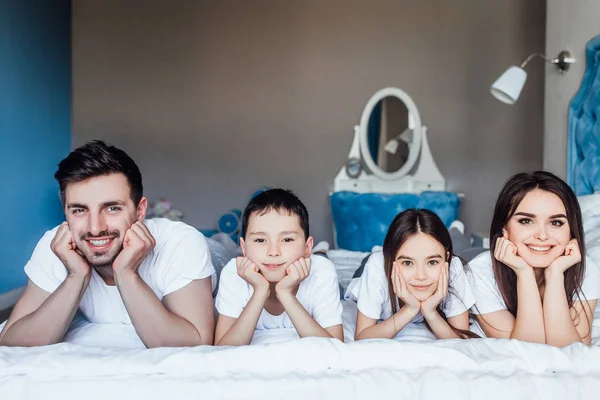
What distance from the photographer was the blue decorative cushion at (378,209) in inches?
134

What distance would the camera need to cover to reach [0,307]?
10.9 ft

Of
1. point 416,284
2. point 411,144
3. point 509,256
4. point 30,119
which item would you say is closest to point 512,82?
point 411,144

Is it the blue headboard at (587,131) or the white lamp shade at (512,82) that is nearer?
the blue headboard at (587,131)

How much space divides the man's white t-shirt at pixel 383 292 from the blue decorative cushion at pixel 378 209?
6.34 feet

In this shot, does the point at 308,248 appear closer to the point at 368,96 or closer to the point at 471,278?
the point at 471,278

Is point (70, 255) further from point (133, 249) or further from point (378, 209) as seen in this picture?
point (378, 209)

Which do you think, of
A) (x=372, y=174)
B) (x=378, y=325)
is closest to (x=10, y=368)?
(x=378, y=325)

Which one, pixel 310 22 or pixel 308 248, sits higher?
pixel 310 22

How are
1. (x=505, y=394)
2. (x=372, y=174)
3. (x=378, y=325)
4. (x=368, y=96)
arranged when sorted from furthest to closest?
1. (x=368, y=96)
2. (x=372, y=174)
3. (x=378, y=325)
4. (x=505, y=394)

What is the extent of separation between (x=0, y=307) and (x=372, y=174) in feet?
8.13

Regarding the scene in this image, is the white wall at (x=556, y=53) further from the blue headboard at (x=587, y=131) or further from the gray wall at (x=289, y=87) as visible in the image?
the gray wall at (x=289, y=87)

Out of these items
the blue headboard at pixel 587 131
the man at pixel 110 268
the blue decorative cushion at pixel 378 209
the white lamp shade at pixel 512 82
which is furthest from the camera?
the blue decorative cushion at pixel 378 209

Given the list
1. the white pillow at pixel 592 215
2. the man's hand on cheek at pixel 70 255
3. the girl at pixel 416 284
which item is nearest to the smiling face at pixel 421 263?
the girl at pixel 416 284

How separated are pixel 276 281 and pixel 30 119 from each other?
3097 millimetres
